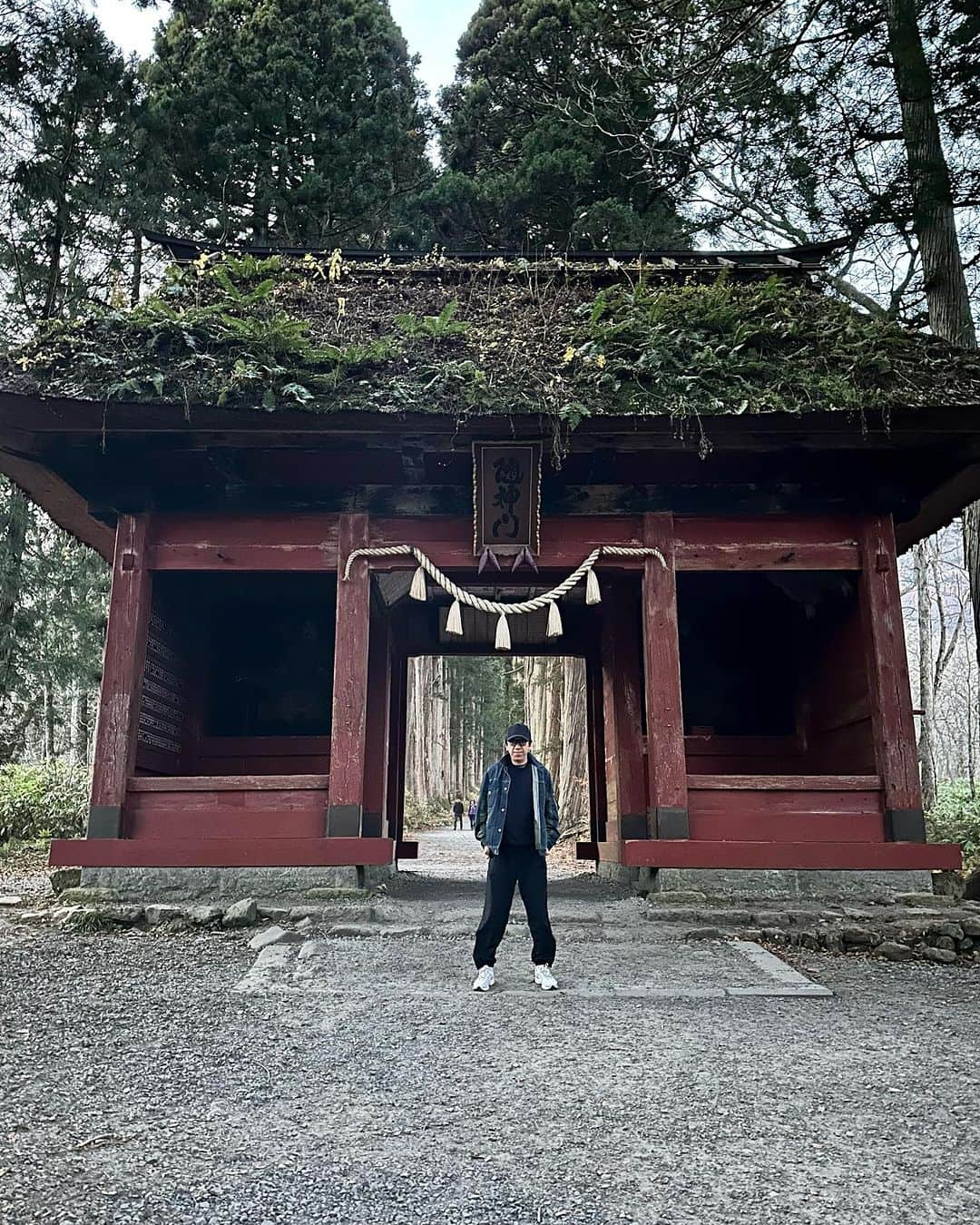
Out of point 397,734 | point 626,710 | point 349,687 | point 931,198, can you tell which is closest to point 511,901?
point 349,687

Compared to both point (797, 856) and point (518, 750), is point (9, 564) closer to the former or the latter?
point (518, 750)

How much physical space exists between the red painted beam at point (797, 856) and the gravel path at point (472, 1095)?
1.30 meters

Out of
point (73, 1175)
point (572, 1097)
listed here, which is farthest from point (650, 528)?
point (73, 1175)

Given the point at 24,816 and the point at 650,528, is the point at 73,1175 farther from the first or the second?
the point at 24,816

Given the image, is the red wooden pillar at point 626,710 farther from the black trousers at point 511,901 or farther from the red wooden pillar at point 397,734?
the black trousers at point 511,901

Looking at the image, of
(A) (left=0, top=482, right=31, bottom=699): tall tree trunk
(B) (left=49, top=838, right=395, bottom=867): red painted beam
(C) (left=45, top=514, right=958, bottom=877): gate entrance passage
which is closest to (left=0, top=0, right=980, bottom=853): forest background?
(A) (left=0, top=482, right=31, bottom=699): tall tree trunk

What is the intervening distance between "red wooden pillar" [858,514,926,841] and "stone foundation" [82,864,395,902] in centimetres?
455

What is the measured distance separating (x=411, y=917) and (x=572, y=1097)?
360 cm

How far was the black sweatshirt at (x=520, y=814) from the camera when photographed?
503cm

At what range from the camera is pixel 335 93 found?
15.3m

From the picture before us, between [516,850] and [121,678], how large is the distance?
4104 millimetres

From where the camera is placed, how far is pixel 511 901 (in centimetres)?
499

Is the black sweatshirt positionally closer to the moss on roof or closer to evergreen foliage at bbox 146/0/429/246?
the moss on roof

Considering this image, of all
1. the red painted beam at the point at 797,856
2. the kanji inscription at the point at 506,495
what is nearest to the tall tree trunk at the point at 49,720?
the kanji inscription at the point at 506,495
